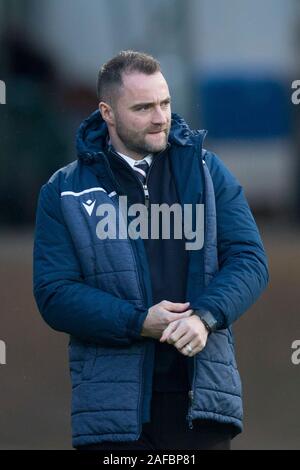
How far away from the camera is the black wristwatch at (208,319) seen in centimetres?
303

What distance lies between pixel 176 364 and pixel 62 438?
55.9 inches

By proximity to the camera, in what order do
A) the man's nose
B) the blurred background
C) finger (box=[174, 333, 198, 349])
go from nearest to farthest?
1. finger (box=[174, 333, 198, 349])
2. the man's nose
3. the blurred background

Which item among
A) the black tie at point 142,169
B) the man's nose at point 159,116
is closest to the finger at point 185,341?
the black tie at point 142,169

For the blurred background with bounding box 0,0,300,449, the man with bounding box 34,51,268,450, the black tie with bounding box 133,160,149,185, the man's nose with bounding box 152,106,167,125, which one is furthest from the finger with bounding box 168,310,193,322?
the blurred background with bounding box 0,0,300,449

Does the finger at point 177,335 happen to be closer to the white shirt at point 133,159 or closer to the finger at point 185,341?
the finger at point 185,341

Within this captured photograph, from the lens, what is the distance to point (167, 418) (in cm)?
312

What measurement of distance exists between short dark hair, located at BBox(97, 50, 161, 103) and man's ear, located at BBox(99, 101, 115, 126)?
15 millimetres

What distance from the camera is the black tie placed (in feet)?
10.5

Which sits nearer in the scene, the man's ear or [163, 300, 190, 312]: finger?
[163, 300, 190, 312]: finger

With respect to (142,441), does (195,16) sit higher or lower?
higher

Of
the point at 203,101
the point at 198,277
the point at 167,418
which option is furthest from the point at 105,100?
the point at 203,101

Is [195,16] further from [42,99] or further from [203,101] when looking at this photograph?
[42,99]

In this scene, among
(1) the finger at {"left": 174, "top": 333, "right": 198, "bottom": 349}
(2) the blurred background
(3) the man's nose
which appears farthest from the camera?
(2) the blurred background

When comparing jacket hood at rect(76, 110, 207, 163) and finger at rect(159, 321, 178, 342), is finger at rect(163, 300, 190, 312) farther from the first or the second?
jacket hood at rect(76, 110, 207, 163)
